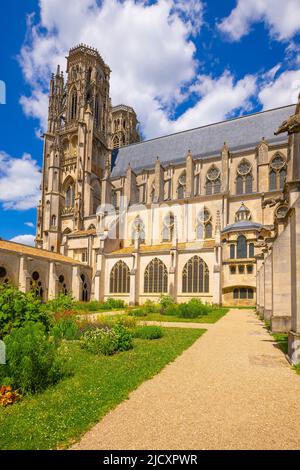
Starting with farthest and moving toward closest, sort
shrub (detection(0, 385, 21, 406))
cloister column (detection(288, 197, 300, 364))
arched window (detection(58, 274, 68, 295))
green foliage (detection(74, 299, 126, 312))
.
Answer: arched window (detection(58, 274, 68, 295)) < green foliage (detection(74, 299, 126, 312)) < cloister column (detection(288, 197, 300, 364)) < shrub (detection(0, 385, 21, 406))

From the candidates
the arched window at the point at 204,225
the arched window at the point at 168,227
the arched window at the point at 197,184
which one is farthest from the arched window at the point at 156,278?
the arched window at the point at 197,184

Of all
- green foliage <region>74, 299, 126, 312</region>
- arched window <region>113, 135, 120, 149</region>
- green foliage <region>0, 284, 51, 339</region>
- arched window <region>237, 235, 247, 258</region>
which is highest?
arched window <region>113, 135, 120, 149</region>

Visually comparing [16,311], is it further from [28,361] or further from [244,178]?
[244,178]

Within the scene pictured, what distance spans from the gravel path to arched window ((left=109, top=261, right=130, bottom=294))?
94.4 ft

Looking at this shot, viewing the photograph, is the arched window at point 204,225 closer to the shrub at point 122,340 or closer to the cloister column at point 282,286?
the cloister column at point 282,286

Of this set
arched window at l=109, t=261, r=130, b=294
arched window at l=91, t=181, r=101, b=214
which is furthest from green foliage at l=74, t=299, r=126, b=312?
arched window at l=91, t=181, r=101, b=214

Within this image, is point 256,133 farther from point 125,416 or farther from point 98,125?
point 125,416

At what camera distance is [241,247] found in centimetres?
3338

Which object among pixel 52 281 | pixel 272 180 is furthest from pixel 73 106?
pixel 272 180

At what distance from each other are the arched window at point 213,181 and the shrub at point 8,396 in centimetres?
3985

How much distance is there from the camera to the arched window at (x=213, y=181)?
43.0 meters

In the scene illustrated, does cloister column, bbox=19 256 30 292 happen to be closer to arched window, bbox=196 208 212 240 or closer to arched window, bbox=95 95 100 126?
arched window, bbox=196 208 212 240

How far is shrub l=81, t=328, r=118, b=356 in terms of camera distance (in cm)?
898
